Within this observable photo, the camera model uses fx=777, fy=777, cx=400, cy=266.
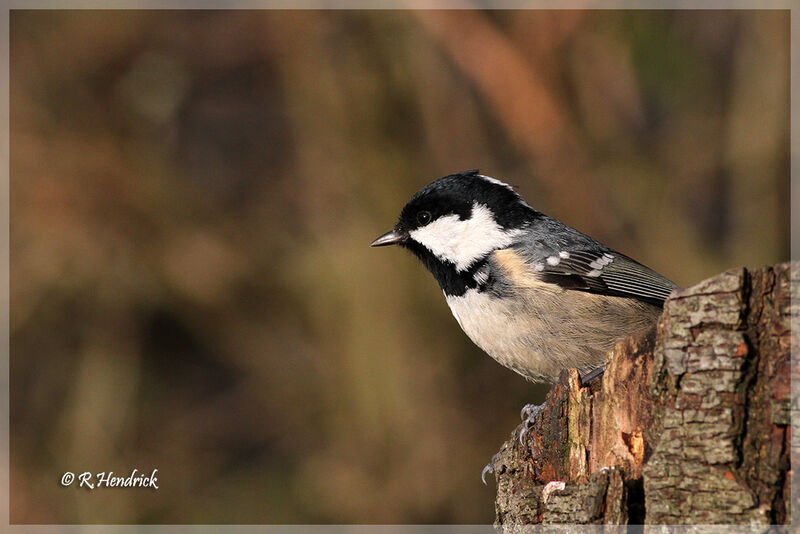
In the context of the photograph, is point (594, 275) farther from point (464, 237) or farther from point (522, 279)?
point (464, 237)

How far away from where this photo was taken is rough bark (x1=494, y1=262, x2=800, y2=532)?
4.82ft

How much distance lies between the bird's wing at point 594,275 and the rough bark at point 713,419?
119 cm

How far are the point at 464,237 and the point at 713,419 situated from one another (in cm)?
175

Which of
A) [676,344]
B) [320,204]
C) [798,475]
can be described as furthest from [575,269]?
[320,204]

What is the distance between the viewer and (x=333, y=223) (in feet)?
15.7

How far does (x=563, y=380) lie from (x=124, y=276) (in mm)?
3405

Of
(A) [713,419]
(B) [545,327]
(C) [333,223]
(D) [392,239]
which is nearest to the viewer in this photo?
(A) [713,419]

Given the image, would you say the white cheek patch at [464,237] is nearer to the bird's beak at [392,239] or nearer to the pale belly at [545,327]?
the bird's beak at [392,239]

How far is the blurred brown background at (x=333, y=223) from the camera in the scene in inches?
183

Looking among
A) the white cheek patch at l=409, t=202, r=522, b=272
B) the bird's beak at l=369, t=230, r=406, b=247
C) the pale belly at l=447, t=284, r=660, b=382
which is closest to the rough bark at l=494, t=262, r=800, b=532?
the pale belly at l=447, t=284, r=660, b=382

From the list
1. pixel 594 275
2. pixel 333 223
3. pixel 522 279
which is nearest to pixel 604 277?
pixel 594 275

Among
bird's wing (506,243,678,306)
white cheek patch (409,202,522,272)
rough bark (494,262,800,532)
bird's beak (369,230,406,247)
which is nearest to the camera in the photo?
rough bark (494,262,800,532)

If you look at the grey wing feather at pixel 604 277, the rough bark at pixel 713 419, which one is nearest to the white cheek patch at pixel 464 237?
the grey wing feather at pixel 604 277

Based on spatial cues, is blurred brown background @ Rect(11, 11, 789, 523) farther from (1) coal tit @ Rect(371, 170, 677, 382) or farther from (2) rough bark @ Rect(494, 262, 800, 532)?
(2) rough bark @ Rect(494, 262, 800, 532)
